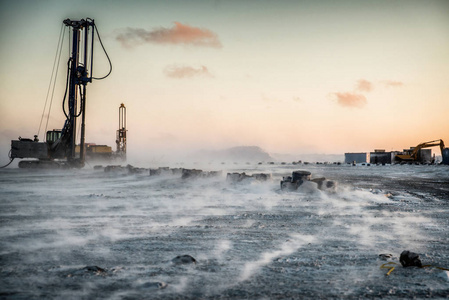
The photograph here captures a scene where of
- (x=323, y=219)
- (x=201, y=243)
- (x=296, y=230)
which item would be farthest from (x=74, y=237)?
(x=323, y=219)

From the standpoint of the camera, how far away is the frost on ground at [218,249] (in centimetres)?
227

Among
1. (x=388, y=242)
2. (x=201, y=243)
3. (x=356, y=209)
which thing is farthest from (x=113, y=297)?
(x=356, y=209)

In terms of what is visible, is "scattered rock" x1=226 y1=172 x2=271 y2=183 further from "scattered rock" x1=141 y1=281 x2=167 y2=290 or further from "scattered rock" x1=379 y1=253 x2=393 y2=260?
"scattered rock" x1=141 y1=281 x2=167 y2=290

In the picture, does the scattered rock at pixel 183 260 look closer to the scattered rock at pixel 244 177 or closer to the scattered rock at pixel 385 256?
the scattered rock at pixel 385 256

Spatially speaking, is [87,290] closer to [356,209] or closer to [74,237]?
[74,237]

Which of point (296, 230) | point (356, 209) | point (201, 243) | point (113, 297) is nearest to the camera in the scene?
point (113, 297)

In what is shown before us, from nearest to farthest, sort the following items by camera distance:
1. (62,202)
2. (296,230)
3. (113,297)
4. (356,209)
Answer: (113,297) → (296,230) → (356,209) → (62,202)


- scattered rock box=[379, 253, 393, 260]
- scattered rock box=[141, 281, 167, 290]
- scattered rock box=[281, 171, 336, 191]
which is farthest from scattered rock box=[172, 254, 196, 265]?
scattered rock box=[281, 171, 336, 191]

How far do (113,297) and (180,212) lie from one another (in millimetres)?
3377

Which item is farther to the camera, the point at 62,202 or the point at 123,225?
the point at 62,202

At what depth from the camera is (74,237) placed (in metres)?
3.69

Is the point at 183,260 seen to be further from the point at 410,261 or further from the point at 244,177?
the point at 244,177

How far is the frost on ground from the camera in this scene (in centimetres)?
227

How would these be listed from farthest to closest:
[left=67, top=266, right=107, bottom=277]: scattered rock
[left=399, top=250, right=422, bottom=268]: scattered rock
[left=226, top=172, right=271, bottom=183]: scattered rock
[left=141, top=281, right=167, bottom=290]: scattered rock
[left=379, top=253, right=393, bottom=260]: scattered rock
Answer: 1. [left=226, top=172, right=271, bottom=183]: scattered rock
2. [left=379, top=253, right=393, bottom=260]: scattered rock
3. [left=399, top=250, right=422, bottom=268]: scattered rock
4. [left=67, top=266, right=107, bottom=277]: scattered rock
5. [left=141, top=281, right=167, bottom=290]: scattered rock
